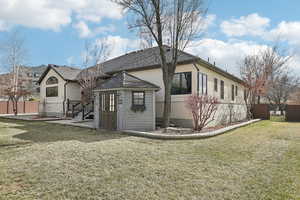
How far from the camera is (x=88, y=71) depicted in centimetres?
1789

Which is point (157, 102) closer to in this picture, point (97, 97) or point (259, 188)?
point (97, 97)

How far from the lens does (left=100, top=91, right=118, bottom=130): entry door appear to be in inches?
438

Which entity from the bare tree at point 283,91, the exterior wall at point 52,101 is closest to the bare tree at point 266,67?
the bare tree at point 283,91

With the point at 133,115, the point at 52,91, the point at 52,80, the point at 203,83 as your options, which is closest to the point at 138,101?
the point at 133,115

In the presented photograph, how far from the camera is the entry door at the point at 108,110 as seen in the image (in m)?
11.1

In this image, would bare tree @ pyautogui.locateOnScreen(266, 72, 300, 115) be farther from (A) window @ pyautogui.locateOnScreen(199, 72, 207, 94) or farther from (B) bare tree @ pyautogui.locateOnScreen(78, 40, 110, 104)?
(B) bare tree @ pyautogui.locateOnScreen(78, 40, 110, 104)

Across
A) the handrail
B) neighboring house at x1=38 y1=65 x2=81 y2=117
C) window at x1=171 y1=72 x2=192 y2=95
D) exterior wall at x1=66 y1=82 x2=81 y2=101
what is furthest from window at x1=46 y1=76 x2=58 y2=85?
window at x1=171 y1=72 x2=192 y2=95

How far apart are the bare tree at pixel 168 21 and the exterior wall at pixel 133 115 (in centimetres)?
90

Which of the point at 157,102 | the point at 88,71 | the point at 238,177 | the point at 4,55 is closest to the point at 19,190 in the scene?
the point at 238,177

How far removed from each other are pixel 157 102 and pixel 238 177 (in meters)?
9.40

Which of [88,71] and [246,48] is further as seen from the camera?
[246,48]

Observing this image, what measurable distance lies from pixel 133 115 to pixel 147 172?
22.1 feet

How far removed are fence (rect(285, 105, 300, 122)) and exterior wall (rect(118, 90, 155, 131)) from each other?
54.0ft

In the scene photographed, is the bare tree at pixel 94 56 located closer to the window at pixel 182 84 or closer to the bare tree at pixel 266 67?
the window at pixel 182 84
